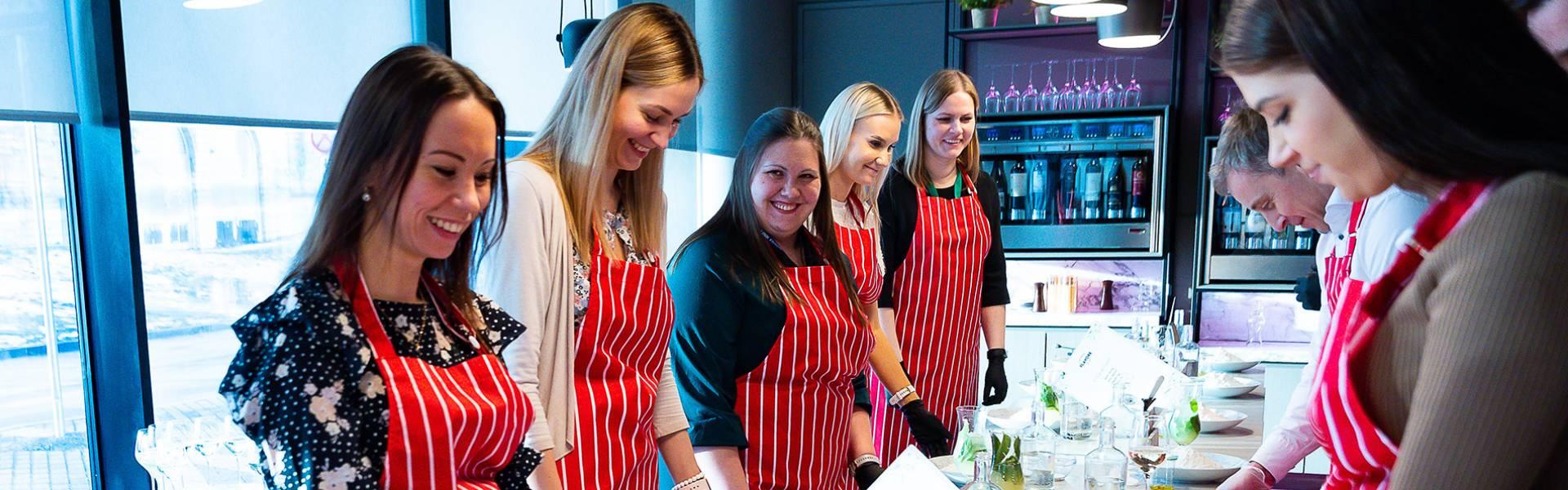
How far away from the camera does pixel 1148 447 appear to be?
80.8 inches

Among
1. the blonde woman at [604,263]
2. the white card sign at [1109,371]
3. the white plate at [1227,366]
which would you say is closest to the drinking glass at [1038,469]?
the white card sign at [1109,371]

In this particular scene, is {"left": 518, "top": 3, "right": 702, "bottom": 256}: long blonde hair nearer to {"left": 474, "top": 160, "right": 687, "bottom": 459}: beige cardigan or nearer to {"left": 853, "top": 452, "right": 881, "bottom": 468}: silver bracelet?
{"left": 474, "top": 160, "right": 687, "bottom": 459}: beige cardigan

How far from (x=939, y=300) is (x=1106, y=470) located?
68.8 inches

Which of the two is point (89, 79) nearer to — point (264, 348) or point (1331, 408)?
point (264, 348)

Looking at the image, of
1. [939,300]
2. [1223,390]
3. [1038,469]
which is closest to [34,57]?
[1038,469]

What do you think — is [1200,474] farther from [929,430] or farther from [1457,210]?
[1457,210]

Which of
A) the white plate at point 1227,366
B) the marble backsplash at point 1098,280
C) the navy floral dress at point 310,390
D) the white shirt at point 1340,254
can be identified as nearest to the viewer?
the navy floral dress at point 310,390

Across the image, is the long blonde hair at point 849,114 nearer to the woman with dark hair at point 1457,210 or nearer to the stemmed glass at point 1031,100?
the woman with dark hair at point 1457,210

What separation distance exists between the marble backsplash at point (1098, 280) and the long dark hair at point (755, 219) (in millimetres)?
3582

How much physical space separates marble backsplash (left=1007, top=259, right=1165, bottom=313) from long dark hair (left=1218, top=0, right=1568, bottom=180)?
5.06 metres

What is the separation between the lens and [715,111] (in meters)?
5.53

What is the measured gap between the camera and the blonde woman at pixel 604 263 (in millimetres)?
1702

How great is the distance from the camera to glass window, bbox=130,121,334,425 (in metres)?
2.92

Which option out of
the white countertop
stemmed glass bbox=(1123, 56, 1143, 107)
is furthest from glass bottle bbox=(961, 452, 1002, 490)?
stemmed glass bbox=(1123, 56, 1143, 107)
